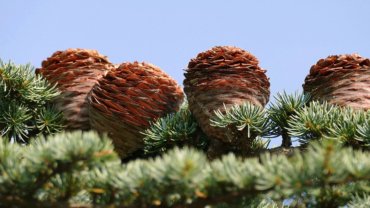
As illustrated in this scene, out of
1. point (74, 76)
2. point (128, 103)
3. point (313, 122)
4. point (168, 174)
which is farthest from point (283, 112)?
point (168, 174)

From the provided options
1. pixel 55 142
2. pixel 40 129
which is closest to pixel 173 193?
pixel 55 142

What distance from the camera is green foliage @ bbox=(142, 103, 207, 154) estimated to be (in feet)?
4.07

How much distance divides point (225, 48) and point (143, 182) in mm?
662

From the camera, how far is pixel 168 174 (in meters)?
0.68

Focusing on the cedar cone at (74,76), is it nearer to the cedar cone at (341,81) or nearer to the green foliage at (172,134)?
the green foliage at (172,134)

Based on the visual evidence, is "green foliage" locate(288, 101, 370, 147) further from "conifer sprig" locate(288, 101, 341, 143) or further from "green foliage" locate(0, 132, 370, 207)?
"green foliage" locate(0, 132, 370, 207)

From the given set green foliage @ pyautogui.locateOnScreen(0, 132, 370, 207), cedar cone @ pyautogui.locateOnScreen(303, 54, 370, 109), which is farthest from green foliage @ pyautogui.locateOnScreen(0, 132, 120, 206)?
cedar cone @ pyautogui.locateOnScreen(303, 54, 370, 109)

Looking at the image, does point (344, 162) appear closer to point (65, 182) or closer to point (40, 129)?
point (65, 182)

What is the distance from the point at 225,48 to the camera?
1325 millimetres

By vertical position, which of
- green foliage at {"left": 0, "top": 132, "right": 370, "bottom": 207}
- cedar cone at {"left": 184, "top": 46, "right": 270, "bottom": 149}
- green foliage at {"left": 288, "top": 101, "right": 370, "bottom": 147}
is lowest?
green foliage at {"left": 0, "top": 132, "right": 370, "bottom": 207}

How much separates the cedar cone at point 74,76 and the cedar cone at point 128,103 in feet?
0.14

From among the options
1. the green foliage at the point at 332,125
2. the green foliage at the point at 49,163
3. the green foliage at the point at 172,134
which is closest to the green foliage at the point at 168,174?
the green foliage at the point at 49,163

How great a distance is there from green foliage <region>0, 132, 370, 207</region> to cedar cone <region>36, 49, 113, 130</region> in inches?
22.4

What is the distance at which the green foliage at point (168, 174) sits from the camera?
2.23 ft
